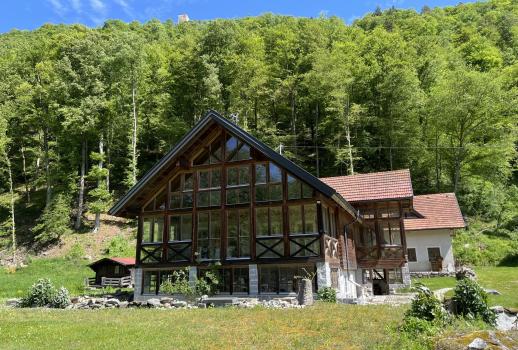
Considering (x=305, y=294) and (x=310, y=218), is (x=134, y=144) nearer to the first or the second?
(x=310, y=218)

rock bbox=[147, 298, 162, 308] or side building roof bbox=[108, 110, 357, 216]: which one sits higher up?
side building roof bbox=[108, 110, 357, 216]

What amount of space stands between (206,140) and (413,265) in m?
18.2

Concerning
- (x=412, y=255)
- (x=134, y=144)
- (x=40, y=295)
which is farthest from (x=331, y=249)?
(x=134, y=144)

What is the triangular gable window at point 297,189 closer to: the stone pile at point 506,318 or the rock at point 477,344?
the stone pile at point 506,318

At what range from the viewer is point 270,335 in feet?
32.2

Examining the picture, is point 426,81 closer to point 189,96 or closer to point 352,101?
point 352,101

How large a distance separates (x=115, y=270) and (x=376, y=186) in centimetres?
1819

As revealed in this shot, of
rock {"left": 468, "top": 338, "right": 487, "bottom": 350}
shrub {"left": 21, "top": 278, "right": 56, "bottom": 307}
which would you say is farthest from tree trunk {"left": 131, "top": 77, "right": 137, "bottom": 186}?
rock {"left": 468, "top": 338, "right": 487, "bottom": 350}

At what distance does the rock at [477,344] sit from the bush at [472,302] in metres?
4.19

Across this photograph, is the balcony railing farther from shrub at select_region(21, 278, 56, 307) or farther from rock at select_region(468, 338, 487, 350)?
rock at select_region(468, 338, 487, 350)

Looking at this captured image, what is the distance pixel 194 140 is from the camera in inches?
824

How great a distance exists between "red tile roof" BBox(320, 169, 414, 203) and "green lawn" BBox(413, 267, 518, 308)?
16.9 ft

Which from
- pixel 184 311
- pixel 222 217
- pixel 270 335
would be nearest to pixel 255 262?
pixel 222 217

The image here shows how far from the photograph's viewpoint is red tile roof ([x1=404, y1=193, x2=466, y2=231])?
30547 millimetres
